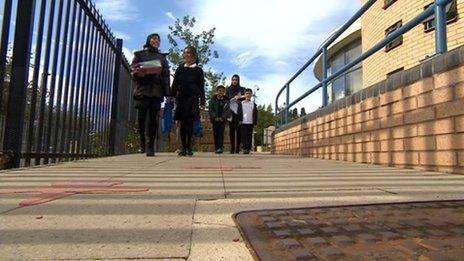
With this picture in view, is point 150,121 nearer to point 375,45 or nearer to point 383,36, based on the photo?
point 375,45

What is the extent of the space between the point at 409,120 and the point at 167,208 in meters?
2.98

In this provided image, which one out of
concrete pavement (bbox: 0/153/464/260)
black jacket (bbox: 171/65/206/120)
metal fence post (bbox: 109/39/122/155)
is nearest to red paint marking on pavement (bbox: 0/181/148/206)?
concrete pavement (bbox: 0/153/464/260)

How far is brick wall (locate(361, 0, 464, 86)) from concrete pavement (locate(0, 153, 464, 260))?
981cm

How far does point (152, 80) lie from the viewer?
791 cm

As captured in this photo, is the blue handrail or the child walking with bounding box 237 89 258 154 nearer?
the blue handrail

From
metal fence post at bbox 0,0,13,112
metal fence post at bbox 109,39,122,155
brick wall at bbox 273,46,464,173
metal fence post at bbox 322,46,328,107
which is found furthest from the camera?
metal fence post at bbox 109,39,122,155

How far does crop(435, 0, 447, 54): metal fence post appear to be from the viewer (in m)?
4.27

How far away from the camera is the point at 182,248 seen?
178 cm

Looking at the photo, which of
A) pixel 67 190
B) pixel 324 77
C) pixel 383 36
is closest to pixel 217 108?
pixel 324 77

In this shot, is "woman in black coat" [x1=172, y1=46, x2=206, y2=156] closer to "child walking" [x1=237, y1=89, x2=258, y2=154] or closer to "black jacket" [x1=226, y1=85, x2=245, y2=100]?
"child walking" [x1=237, y1=89, x2=258, y2=154]

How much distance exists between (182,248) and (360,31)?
23142 millimetres

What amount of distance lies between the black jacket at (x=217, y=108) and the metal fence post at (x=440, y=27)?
7285mm

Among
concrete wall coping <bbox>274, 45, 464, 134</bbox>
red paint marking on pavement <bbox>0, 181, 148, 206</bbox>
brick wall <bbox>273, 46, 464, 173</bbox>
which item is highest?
concrete wall coping <bbox>274, 45, 464, 134</bbox>

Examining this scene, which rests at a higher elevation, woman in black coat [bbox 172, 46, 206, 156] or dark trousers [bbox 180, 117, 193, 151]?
woman in black coat [bbox 172, 46, 206, 156]
